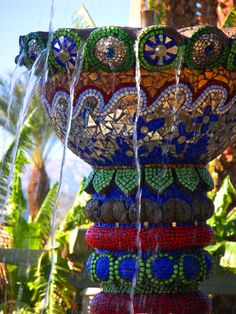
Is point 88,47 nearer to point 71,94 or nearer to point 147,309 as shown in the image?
point 71,94

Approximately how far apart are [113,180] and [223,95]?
0.64 m

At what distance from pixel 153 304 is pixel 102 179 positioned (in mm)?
617

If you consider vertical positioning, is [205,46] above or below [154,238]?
above

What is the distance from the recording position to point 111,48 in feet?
11.1

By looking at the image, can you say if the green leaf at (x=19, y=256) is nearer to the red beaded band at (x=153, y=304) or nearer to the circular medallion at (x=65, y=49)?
the red beaded band at (x=153, y=304)

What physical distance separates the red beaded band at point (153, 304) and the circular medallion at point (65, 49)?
105 cm

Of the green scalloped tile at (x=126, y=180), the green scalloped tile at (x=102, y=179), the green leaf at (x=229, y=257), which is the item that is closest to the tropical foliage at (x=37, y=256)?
the green leaf at (x=229, y=257)

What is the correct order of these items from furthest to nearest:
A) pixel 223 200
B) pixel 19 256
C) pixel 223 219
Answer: pixel 19 256
pixel 223 219
pixel 223 200

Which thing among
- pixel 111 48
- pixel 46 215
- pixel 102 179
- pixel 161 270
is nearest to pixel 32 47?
pixel 111 48

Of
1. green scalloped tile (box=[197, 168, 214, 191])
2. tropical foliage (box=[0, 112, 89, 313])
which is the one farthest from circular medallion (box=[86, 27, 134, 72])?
tropical foliage (box=[0, 112, 89, 313])

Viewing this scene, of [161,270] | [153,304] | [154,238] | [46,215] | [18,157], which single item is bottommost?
[153,304]

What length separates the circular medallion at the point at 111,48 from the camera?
3377 millimetres

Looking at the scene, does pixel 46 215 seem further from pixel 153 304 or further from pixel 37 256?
pixel 153 304

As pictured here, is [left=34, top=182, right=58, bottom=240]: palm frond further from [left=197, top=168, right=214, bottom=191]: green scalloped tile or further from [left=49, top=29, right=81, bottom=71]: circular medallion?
[left=49, top=29, right=81, bottom=71]: circular medallion
